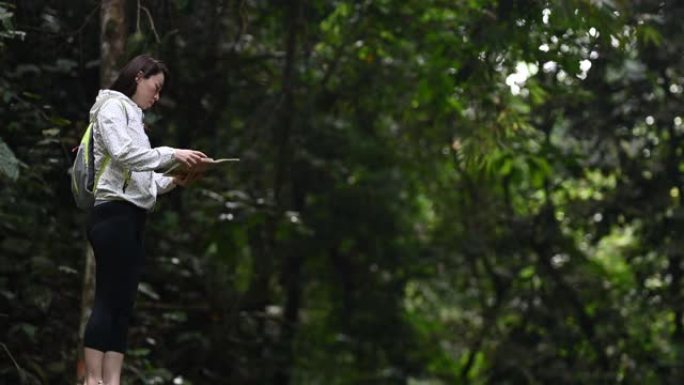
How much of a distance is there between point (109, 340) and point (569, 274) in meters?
9.35

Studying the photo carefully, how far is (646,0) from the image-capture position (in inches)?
367

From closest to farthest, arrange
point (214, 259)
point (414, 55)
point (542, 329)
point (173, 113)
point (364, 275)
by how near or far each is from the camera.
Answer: point (173, 113), point (214, 259), point (414, 55), point (542, 329), point (364, 275)

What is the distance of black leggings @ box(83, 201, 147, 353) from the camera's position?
15.6 ft

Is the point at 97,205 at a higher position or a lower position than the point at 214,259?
higher

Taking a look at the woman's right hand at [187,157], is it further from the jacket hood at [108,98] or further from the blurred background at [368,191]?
the blurred background at [368,191]

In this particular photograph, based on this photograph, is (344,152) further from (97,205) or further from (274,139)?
(97,205)

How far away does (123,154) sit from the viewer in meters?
4.59

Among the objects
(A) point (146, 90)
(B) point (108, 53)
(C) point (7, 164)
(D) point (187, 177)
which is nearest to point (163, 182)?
(D) point (187, 177)

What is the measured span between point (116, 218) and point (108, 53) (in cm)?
168

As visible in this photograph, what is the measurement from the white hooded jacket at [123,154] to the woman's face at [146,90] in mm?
44

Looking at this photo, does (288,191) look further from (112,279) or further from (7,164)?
(112,279)

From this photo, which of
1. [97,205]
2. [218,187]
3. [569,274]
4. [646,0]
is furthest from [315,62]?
[97,205]

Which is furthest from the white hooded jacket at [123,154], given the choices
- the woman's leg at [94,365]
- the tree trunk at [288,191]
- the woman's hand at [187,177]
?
the tree trunk at [288,191]

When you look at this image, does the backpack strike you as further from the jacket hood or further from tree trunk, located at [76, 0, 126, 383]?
tree trunk, located at [76, 0, 126, 383]
